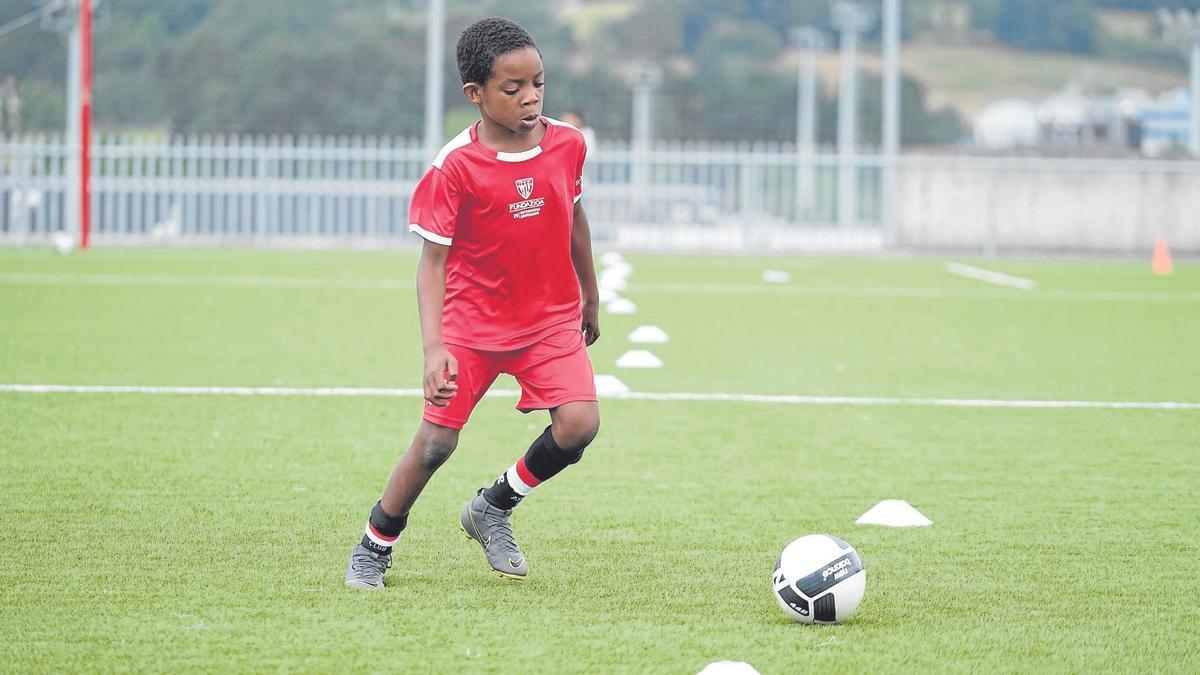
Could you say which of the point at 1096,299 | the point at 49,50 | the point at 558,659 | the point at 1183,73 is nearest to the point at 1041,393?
the point at 558,659

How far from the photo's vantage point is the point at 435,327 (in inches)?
168

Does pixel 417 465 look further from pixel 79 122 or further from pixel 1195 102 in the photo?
pixel 1195 102

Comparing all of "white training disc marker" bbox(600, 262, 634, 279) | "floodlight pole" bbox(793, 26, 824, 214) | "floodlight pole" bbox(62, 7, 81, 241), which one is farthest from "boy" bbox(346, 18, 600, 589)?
"floodlight pole" bbox(793, 26, 824, 214)

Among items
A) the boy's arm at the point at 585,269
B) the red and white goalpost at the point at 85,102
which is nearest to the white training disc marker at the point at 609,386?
the boy's arm at the point at 585,269

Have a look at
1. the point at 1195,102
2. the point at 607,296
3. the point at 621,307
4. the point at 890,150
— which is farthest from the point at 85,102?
the point at 1195,102

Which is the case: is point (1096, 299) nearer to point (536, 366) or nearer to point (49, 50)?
point (536, 366)

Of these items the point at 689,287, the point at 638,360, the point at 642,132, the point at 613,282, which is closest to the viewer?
the point at 638,360

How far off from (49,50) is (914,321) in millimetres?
23222

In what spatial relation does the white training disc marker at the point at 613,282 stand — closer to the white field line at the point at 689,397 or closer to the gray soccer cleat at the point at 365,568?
the white field line at the point at 689,397

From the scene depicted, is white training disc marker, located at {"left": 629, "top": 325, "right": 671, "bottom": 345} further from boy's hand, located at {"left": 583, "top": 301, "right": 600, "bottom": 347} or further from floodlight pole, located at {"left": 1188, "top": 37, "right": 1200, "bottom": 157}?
floodlight pole, located at {"left": 1188, "top": 37, "right": 1200, "bottom": 157}

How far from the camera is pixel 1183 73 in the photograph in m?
80.9

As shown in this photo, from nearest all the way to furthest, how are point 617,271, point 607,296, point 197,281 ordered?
point 607,296 < point 197,281 < point 617,271

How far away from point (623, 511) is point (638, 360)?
13.4 feet

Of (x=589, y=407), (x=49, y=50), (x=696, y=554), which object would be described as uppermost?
(x=49, y=50)
